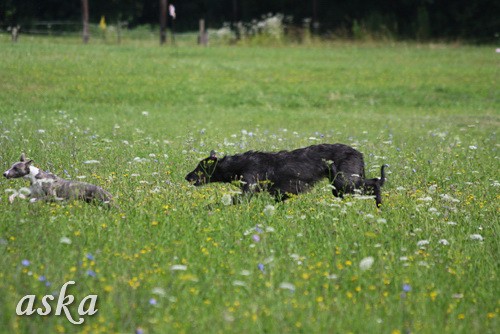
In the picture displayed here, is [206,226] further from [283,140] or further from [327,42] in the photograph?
[327,42]

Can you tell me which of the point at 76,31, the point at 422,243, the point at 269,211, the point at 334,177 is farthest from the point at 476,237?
the point at 76,31

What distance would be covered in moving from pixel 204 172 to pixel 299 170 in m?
1.04

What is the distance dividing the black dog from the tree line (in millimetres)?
28934

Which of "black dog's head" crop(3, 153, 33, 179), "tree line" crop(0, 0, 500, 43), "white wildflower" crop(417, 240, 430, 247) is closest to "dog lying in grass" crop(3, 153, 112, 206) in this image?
"black dog's head" crop(3, 153, 33, 179)

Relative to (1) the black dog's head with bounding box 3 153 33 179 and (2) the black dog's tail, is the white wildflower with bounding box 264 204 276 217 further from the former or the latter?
(1) the black dog's head with bounding box 3 153 33 179

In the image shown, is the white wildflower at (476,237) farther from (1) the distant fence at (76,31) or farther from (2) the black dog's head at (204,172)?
(1) the distant fence at (76,31)

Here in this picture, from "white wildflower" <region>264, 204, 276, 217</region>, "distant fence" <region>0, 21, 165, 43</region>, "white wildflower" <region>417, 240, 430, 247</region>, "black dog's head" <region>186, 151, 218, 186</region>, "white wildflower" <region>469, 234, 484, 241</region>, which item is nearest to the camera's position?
"white wildflower" <region>417, 240, 430, 247</region>

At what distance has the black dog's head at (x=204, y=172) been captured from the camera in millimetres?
8039

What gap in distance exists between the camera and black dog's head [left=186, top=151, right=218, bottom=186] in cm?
804

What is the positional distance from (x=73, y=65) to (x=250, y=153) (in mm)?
15526

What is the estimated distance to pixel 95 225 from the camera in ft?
19.8

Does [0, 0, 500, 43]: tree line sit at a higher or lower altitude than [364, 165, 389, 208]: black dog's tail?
higher

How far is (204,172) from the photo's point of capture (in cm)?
816

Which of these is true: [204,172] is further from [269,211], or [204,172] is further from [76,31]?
[76,31]
